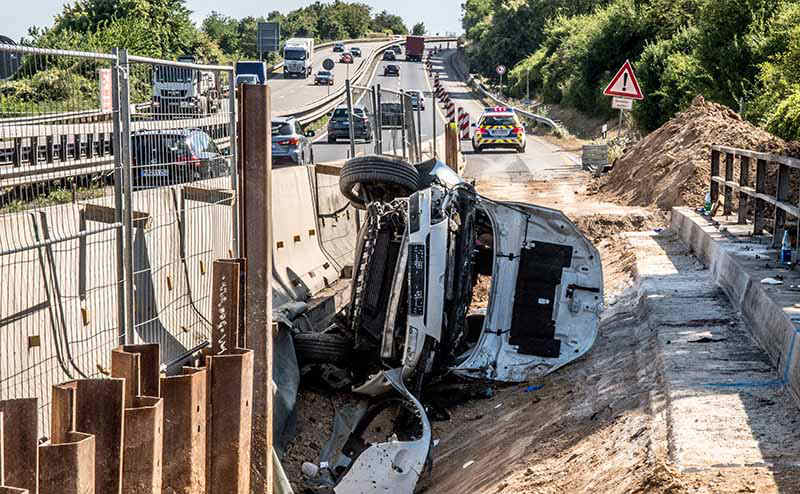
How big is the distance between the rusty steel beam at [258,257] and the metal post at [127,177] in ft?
2.93

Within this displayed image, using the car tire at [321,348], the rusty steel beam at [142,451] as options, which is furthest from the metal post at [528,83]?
the rusty steel beam at [142,451]

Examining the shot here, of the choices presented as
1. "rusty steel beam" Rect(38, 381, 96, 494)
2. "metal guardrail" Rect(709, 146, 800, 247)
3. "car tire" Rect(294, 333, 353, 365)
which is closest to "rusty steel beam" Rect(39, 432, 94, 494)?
"rusty steel beam" Rect(38, 381, 96, 494)

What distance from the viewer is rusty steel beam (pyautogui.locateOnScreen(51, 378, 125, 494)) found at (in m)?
5.32

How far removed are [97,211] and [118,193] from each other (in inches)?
9.2

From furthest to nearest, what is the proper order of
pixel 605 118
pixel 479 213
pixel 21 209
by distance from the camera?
pixel 605 118
pixel 479 213
pixel 21 209

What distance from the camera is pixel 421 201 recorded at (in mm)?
10461

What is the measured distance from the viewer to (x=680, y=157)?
22.5 m

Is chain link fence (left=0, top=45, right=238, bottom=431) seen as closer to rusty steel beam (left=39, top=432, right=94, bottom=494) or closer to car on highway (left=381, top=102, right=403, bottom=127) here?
rusty steel beam (left=39, top=432, right=94, bottom=494)

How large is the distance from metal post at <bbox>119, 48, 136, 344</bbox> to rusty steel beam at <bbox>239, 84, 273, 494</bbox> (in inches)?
35.1

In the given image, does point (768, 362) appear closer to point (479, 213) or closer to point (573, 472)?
point (573, 472)

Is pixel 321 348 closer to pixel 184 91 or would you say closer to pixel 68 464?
pixel 184 91

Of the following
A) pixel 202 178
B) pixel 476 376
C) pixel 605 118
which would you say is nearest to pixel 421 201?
pixel 476 376

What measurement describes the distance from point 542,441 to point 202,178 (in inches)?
123

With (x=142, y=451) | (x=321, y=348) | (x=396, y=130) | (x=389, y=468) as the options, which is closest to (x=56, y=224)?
(x=142, y=451)
